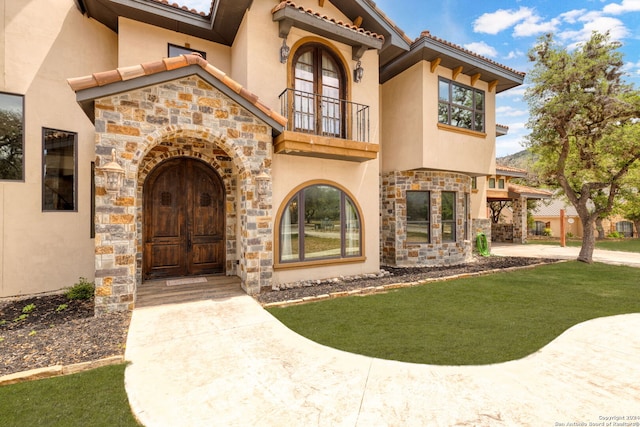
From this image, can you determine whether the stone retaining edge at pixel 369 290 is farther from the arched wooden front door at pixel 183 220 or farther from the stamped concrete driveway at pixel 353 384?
the arched wooden front door at pixel 183 220

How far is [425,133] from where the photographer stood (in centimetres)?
992

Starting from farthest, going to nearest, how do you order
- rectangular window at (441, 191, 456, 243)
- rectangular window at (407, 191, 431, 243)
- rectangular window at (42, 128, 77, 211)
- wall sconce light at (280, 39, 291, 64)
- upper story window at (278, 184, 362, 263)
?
rectangular window at (441, 191, 456, 243), rectangular window at (407, 191, 431, 243), upper story window at (278, 184, 362, 263), wall sconce light at (280, 39, 291, 64), rectangular window at (42, 128, 77, 211)

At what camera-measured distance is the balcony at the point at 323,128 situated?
283 inches

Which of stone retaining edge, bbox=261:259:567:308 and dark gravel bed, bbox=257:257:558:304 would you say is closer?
stone retaining edge, bbox=261:259:567:308

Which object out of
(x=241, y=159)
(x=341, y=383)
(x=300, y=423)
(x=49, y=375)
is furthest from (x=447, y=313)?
(x=49, y=375)

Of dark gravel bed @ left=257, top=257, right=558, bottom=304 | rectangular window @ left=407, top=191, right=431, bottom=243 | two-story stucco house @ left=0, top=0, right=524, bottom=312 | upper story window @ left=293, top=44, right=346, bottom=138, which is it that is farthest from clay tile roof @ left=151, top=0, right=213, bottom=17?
rectangular window @ left=407, top=191, right=431, bottom=243

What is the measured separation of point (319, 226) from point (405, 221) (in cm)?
418

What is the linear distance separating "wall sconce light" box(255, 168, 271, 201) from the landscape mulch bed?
2.35m

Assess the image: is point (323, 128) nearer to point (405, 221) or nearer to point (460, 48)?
point (405, 221)

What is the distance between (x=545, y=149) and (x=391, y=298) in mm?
10479

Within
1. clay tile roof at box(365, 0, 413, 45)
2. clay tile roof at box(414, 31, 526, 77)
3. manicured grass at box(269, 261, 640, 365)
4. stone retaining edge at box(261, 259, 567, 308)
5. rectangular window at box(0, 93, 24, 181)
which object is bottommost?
manicured grass at box(269, 261, 640, 365)

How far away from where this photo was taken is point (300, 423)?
271cm

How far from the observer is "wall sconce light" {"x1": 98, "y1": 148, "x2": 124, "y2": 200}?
523cm

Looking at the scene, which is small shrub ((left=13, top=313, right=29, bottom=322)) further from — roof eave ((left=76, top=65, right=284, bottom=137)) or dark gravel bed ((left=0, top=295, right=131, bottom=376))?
roof eave ((left=76, top=65, right=284, bottom=137))
